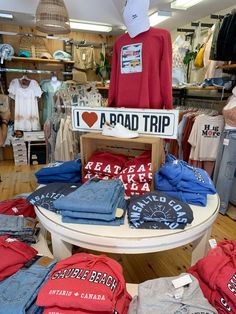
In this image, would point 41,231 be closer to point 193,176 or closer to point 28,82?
point 193,176

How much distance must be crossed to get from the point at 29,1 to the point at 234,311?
3.65 m

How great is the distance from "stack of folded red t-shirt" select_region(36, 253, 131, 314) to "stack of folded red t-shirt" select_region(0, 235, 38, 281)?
20cm

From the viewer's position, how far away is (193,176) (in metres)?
1.01

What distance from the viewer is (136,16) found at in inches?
53.7

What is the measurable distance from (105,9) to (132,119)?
2798 mm

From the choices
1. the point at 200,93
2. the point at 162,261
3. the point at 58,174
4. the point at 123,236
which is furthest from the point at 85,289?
the point at 200,93

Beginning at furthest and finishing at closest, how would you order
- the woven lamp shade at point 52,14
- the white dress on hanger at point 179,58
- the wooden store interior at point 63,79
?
the white dress on hanger at point 179,58 < the woven lamp shade at point 52,14 < the wooden store interior at point 63,79

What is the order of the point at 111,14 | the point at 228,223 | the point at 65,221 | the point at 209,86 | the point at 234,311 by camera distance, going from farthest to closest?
1. the point at 111,14
2. the point at 209,86
3. the point at 228,223
4. the point at 65,221
5. the point at 234,311

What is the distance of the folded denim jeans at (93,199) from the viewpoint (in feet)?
2.74

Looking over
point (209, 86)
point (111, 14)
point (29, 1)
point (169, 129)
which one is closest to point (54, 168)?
point (169, 129)

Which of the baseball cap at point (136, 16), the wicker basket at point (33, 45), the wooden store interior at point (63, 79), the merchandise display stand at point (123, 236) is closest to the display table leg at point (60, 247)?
the merchandise display stand at point (123, 236)

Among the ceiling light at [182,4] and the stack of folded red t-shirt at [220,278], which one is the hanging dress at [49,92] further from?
the stack of folded red t-shirt at [220,278]

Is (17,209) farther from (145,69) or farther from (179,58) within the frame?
(179,58)

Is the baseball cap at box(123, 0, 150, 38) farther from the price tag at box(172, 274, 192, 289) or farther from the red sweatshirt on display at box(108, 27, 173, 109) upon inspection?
the price tag at box(172, 274, 192, 289)
